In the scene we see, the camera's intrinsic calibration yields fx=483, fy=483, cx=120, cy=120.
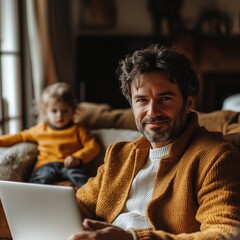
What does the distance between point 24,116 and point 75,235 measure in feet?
9.40

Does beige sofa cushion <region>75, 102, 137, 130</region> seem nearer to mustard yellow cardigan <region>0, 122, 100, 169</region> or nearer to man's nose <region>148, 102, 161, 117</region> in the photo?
mustard yellow cardigan <region>0, 122, 100, 169</region>

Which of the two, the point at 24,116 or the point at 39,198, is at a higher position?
the point at 39,198

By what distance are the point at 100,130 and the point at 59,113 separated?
249 mm

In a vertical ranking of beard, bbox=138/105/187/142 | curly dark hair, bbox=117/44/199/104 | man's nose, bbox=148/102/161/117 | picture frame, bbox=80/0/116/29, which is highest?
picture frame, bbox=80/0/116/29

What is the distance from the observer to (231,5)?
5348 mm

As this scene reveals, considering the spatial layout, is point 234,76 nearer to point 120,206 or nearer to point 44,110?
point 44,110

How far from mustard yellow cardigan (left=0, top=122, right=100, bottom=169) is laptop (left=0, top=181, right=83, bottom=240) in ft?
3.70

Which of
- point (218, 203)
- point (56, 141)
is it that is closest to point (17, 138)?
point (56, 141)

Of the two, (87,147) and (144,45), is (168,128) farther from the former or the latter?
(144,45)

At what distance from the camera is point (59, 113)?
8.54 feet

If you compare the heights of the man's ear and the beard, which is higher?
the man's ear

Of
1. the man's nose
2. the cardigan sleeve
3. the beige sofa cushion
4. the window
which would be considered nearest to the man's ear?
the man's nose

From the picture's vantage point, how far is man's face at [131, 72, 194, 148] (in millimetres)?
1494

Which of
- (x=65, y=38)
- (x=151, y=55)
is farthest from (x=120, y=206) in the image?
(x=65, y=38)
